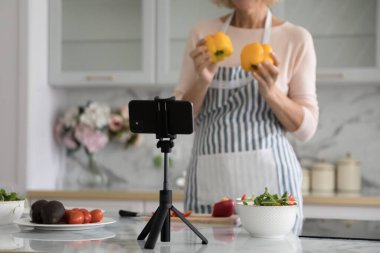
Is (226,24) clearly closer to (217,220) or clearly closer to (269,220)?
(217,220)

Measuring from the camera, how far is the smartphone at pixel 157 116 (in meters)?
1.40

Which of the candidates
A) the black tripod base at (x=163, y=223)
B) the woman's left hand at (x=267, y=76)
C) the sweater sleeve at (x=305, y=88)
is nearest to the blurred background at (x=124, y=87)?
the sweater sleeve at (x=305, y=88)

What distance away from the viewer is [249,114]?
2.34 meters

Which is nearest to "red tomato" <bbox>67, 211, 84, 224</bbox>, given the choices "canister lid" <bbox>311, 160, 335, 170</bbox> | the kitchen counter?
the kitchen counter

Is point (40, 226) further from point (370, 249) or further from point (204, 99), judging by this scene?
point (204, 99)

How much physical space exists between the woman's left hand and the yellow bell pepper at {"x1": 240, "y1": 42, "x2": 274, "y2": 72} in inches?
0.6

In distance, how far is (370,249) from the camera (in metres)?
1.37

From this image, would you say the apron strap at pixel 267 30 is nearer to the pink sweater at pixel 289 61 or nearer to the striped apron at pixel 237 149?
the pink sweater at pixel 289 61

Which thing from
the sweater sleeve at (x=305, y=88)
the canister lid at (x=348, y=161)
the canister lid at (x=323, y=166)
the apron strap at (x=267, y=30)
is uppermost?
the apron strap at (x=267, y=30)

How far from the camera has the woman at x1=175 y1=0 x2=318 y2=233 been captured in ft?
7.44

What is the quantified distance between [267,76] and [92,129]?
1.71 meters

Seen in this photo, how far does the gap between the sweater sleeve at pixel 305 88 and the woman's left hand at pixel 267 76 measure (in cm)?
15

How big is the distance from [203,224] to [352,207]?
5.11 feet

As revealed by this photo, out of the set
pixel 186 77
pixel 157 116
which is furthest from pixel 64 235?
pixel 186 77
